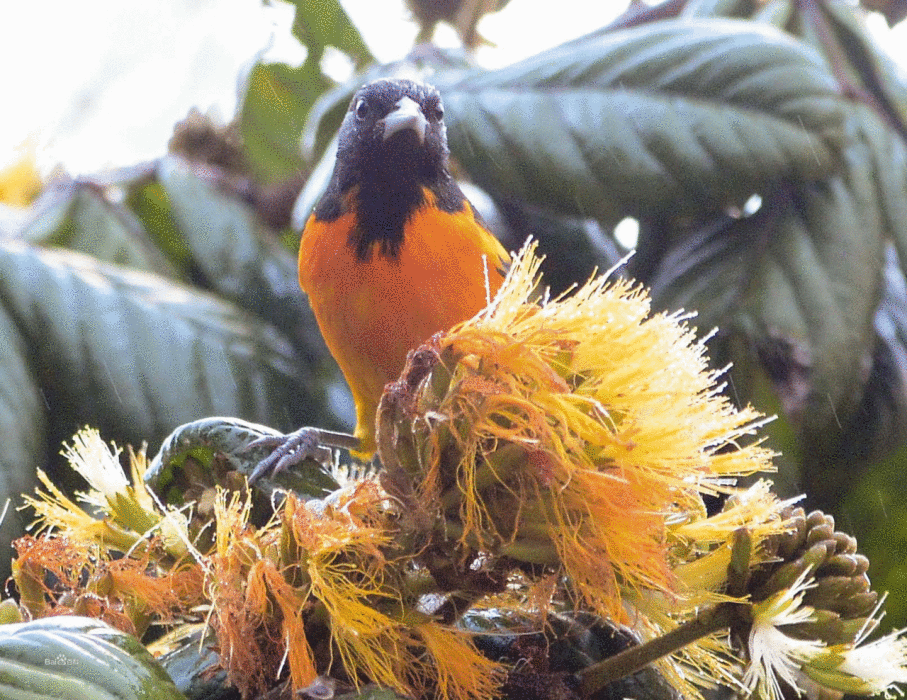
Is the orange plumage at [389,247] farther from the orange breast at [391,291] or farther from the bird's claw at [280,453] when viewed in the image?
the bird's claw at [280,453]

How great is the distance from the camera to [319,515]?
85 cm

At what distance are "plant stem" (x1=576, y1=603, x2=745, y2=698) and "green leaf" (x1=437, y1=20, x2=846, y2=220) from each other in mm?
1489

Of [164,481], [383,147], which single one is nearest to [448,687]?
[164,481]

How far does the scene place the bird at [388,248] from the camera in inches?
63.3

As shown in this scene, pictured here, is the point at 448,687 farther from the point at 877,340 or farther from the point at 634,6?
the point at 634,6

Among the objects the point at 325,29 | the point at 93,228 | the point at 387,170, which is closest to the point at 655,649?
the point at 387,170

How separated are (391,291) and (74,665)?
3.25ft

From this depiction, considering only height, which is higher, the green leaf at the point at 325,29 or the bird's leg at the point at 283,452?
the green leaf at the point at 325,29

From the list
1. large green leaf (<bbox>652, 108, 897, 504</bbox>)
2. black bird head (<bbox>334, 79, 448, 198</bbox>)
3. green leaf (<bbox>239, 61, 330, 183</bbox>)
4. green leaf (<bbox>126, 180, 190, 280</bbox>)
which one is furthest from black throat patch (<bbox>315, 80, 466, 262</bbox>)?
green leaf (<bbox>239, 61, 330, 183</bbox>)

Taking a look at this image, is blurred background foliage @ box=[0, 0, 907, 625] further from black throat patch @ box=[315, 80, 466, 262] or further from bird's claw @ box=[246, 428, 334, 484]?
bird's claw @ box=[246, 428, 334, 484]

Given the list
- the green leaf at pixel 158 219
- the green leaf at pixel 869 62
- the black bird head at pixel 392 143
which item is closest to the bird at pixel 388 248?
the black bird head at pixel 392 143

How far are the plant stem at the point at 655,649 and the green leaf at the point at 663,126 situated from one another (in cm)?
149

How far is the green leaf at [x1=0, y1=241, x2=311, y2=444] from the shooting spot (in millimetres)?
2189

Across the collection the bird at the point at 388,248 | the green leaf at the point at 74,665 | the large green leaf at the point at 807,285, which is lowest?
the large green leaf at the point at 807,285
